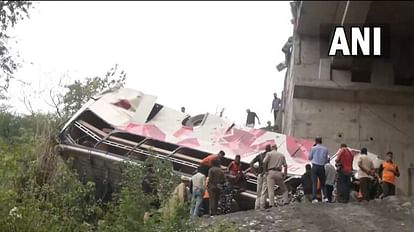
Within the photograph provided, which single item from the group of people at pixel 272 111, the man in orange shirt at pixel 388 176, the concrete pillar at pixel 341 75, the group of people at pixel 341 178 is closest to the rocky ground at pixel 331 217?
the group of people at pixel 341 178

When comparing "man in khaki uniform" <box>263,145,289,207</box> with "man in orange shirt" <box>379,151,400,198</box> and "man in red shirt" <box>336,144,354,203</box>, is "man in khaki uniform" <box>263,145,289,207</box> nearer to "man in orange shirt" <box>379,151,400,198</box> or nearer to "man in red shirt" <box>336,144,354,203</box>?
"man in red shirt" <box>336,144,354,203</box>

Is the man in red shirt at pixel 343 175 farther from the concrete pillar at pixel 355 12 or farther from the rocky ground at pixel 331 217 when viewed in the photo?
the concrete pillar at pixel 355 12

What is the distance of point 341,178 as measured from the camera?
12.8 metres

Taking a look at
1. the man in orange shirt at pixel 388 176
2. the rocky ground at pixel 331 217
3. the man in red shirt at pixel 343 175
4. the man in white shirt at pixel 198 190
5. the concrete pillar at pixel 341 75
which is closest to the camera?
the rocky ground at pixel 331 217

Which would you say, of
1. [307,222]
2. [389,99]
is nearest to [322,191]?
[307,222]

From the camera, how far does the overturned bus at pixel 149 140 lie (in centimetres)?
1526

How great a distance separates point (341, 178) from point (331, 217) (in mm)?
1482

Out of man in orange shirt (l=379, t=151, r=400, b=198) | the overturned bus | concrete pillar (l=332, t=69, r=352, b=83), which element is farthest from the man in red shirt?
concrete pillar (l=332, t=69, r=352, b=83)

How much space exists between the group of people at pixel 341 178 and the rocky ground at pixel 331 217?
0.43 metres

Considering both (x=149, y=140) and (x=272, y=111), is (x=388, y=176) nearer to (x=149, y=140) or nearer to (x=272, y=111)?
(x=149, y=140)

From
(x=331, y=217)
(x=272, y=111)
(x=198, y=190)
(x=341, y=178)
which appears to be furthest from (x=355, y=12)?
(x=272, y=111)

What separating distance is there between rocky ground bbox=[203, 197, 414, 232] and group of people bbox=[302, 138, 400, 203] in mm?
432

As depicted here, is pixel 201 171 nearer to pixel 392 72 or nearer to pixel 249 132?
pixel 249 132

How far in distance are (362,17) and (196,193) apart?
4.79 meters
